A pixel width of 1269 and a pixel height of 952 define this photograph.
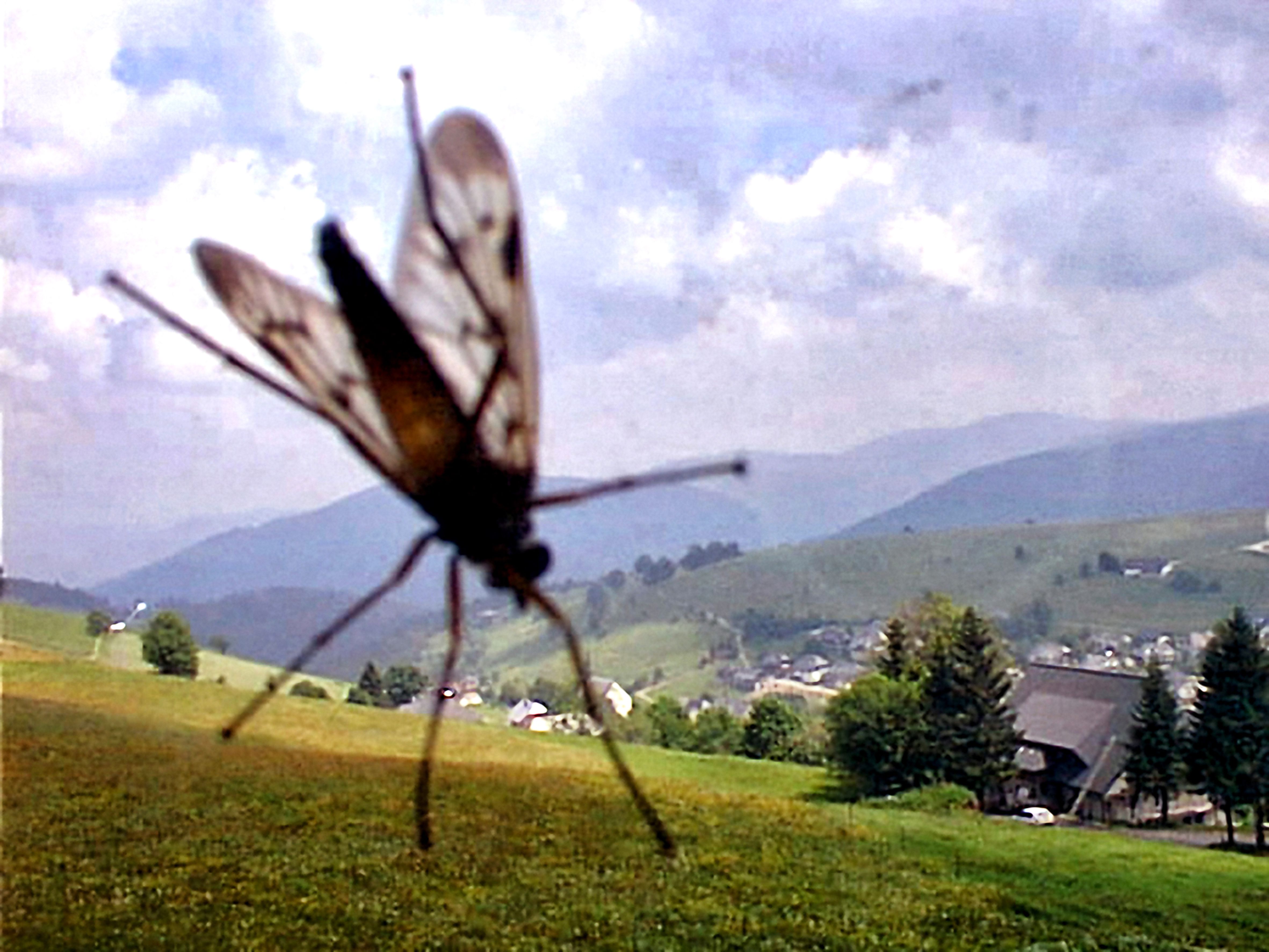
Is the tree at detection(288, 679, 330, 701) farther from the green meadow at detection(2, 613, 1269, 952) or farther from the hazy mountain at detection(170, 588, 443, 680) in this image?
the green meadow at detection(2, 613, 1269, 952)

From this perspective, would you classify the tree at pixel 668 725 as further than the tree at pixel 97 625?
Yes

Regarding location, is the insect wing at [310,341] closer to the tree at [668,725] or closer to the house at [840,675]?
the tree at [668,725]

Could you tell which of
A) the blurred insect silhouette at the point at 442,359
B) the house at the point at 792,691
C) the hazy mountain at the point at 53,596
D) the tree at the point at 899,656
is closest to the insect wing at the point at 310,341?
the blurred insect silhouette at the point at 442,359

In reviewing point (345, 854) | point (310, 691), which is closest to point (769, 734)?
point (345, 854)

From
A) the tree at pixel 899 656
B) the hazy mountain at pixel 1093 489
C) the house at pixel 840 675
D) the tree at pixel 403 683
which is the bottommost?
the tree at pixel 403 683

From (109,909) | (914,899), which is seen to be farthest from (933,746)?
(109,909)

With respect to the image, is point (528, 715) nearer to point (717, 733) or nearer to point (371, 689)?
point (371, 689)

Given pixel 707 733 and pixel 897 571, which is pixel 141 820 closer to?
pixel 707 733
